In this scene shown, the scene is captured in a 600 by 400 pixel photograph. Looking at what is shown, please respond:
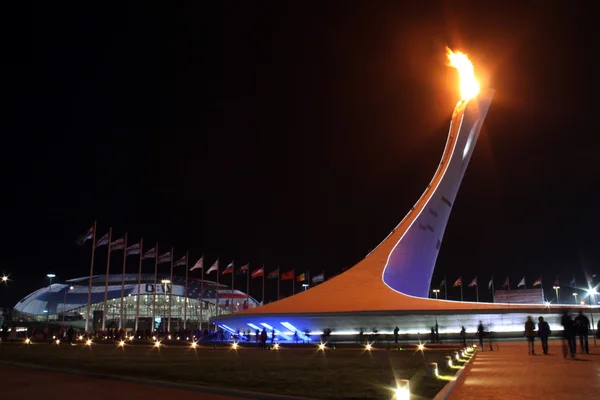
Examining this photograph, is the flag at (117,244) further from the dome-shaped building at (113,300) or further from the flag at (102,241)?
the dome-shaped building at (113,300)

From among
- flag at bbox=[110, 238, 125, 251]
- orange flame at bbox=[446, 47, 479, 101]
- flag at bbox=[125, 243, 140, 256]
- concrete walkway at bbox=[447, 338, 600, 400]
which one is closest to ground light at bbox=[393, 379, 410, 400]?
concrete walkway at bbox=[447, 338, 600, 400]

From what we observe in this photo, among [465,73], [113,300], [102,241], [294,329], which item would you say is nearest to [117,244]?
[102,241]

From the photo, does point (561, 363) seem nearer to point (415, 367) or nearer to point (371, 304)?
point (415, 367)

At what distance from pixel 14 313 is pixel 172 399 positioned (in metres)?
88.4

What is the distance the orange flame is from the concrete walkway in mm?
20343

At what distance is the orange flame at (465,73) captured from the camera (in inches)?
1119

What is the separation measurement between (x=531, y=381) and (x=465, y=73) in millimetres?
23901

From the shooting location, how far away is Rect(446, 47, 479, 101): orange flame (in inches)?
1119

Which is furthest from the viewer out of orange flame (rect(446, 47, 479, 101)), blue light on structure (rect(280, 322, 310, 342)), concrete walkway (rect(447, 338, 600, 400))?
orange flame (rect(446, 47, 479, 101))

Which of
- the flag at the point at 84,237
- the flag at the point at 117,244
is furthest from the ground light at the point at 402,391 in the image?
the flag at the point at 117,244

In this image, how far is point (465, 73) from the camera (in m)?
28.9

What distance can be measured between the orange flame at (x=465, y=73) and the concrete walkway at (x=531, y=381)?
20.3 m

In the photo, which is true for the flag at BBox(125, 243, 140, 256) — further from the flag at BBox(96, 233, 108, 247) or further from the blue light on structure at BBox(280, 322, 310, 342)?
the blue light on structure at BBox(280, 322, 310, 342)

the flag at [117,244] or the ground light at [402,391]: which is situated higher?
the flag at [117,244]
